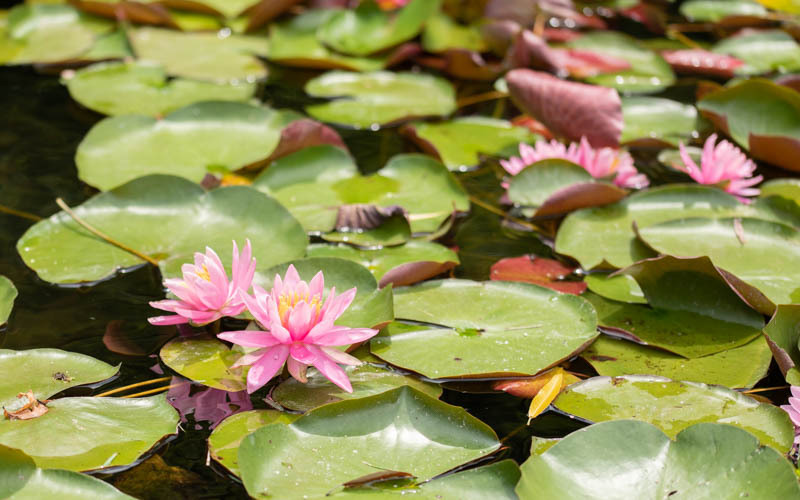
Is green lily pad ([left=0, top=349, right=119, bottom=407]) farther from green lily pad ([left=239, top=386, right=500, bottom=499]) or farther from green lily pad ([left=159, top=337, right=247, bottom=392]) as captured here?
green lily pad ([left=239, top=386, right=500, bottom=499])

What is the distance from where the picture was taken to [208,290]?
1.53 meters

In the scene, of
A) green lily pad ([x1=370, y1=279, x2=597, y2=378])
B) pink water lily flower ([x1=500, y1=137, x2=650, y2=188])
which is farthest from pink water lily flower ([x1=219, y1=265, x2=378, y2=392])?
pink water lily flower ([x1=500, y1=137, x2=650, y2=188])

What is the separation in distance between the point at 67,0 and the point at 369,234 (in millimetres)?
2296

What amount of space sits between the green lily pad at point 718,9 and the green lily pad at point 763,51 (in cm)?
48

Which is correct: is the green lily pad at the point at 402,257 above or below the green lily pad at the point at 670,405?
below

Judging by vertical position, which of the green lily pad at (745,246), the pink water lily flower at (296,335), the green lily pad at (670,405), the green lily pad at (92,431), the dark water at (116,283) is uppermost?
the pink water lily flower at (296,335)

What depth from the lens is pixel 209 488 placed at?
4.25 feet

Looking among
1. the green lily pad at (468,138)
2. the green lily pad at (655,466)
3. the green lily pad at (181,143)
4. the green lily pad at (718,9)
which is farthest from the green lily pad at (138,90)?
the green lily pad at (718,9)

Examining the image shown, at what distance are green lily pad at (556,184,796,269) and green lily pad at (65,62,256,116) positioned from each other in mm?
1339

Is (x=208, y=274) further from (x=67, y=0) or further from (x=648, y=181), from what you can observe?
(x=67, y=0)

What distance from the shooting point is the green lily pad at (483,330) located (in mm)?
1582

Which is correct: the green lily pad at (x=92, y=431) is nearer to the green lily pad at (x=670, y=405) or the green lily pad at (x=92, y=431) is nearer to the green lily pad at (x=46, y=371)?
the green lily pad at (x=46, y=371)

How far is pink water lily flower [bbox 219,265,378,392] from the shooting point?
1.42 m

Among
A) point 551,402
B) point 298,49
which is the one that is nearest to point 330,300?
point 551,402
